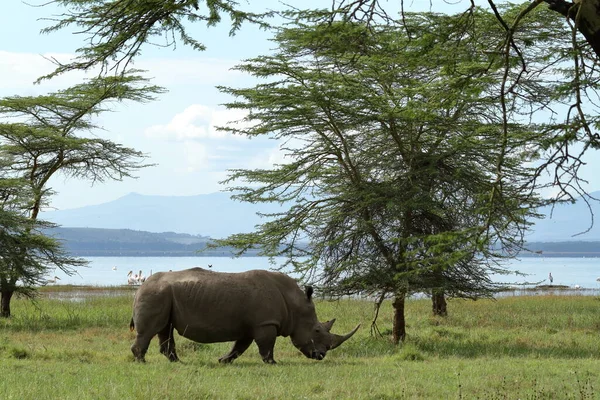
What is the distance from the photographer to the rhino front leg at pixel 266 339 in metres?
12.0

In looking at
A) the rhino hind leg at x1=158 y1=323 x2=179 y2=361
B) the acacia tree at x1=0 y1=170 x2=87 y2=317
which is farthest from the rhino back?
the acacia tree at x1=0 y1=170 x2=87 y2=317

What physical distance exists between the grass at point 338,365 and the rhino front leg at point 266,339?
0.14 meters

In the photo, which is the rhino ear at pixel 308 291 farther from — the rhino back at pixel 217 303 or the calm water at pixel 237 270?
the calm water at pixel 237 270

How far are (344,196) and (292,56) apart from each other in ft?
13.5

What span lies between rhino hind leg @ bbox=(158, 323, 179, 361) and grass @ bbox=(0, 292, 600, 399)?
0.50 feet

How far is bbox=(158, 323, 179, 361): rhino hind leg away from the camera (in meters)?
12.0

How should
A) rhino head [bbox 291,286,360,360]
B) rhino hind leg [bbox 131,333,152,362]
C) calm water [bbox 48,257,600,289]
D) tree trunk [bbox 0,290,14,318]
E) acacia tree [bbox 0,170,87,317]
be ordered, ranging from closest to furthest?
rhino hind leg [bbox 131,333,152,362]
rhino head [bbox 291,286,360,360]
acacia tree [bbox 0,170,87,317]
tree trunk [bbox 0,290,14,318]
calm water [bbox 48,257,600,289]

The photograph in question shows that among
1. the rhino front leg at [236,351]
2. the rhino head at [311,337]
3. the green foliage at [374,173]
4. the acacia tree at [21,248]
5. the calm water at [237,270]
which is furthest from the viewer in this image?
the calm water at [237,270]

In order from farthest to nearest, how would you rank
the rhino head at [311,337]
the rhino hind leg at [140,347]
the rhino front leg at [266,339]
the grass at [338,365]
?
1. the rhino head at [311,337]
2. the rhino front leg at [266,339]
3. the rhino hind leg at [140,347]
4. the grass at [338,365]

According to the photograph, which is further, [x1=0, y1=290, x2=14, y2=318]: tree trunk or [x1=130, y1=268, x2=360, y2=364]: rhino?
[x1=0, y1=290, x2=14, y2=318]: tree trunk

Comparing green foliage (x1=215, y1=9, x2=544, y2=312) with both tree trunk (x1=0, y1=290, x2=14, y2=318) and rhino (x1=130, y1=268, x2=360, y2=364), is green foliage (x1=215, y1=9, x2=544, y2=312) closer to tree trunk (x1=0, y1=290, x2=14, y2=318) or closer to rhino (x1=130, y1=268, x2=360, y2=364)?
rhino (x1=130, y1=268, x2=360, y2=364)

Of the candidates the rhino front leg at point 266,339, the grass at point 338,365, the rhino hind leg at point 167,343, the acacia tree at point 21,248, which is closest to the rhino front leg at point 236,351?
the grass at point 338,365

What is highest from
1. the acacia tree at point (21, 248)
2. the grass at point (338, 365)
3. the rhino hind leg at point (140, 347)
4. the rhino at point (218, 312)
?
the acacia tree at point (21, 248)

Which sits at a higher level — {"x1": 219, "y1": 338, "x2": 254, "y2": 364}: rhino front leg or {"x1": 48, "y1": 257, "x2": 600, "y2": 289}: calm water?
{"x1": 48, "y1": 257, "x2": 600, "y2": 289}: calm water
